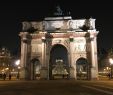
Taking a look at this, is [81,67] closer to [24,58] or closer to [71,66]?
[71,66]

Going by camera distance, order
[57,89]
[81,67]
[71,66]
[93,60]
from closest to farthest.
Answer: [57,89]
[93,60]
[71,66]
[81,67]

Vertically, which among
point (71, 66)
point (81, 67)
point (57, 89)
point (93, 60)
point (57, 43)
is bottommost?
point (57, 89)

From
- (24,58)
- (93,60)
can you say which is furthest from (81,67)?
(24,58)

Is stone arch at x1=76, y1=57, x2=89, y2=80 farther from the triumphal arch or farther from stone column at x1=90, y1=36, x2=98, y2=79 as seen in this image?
stone column at x1=90, y1=36, x2=98, y2=79

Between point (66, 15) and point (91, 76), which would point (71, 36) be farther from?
point (91, 76)

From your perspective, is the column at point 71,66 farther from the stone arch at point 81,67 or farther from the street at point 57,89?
the street at point 57,89

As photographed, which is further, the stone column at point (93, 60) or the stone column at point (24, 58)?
the stone column at point (24, 58)

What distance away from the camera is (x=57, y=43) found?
182ft

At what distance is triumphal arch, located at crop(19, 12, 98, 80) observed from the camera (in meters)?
54.1

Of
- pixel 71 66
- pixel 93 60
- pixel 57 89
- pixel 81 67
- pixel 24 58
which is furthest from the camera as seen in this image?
pixel 81 67

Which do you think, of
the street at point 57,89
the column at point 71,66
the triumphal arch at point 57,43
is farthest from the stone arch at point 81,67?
the street at point 57,89

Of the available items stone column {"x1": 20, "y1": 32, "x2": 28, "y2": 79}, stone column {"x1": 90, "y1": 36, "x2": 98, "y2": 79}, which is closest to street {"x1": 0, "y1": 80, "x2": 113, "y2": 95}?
stone column {"x1": 90, "y1": 36, "x2": 98, "y2": 79}

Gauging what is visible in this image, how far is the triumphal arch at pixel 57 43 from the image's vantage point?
177ft

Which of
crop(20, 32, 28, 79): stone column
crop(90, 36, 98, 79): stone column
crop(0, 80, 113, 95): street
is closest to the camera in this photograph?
crop(0, 80, 113, 95): street
